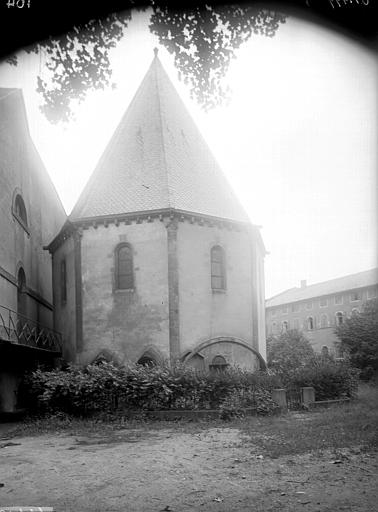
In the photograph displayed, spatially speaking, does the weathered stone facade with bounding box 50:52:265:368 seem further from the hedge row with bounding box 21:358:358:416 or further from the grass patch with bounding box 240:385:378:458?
the grass patch with bounding box 240:385:378:458

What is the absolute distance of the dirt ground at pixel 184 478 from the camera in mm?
6539

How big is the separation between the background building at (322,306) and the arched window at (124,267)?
37.2 m

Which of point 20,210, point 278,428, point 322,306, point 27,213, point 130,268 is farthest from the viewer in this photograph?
point 322,306

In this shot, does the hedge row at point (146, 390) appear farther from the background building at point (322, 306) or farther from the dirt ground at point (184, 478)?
the background building at point (322, 306)

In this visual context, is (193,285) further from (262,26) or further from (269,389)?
(262,26)

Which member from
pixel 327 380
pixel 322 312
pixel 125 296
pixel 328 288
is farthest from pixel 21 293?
pixel 328 288

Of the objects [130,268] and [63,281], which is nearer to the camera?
[130,268]

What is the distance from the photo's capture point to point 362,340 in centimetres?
3775

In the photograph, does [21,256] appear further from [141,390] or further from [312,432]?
[312,432]

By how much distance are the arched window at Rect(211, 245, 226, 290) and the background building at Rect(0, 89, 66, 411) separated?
7427 millimetres

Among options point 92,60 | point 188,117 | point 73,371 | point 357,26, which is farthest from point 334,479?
point 188,117

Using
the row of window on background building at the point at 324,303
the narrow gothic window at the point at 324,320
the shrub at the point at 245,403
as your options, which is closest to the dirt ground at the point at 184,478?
the shrub at the point at 245,403

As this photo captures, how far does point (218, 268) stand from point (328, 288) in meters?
45.8

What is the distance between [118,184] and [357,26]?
16.8m
